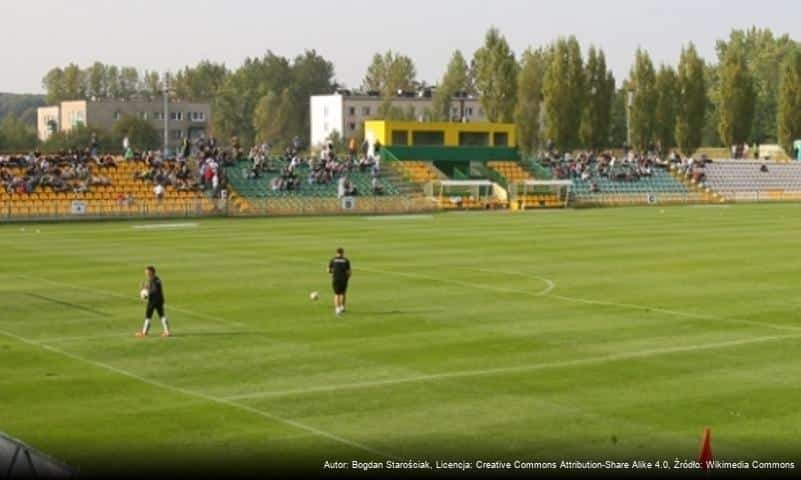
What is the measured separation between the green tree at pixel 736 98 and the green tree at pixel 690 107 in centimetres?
225

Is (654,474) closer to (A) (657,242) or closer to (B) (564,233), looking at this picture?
(A) (657,242)

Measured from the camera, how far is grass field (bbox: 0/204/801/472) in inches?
712

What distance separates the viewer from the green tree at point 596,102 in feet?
413

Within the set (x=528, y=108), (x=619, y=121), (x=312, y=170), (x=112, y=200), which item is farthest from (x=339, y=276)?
(x=619, y=121)

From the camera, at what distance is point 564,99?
124062 millimetres

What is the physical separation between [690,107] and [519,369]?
110 meters

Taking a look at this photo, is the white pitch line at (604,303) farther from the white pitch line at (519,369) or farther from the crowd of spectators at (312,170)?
the crowd of spectators at (312,170)

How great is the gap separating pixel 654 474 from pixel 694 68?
119 meters

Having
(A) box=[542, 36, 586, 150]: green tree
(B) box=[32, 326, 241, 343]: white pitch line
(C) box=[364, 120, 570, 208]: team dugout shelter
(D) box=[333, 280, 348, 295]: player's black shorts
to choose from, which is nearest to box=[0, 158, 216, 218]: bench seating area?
(C) box=[364, 120, 570, 208]: team dugout shelter

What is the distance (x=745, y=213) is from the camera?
80.8m

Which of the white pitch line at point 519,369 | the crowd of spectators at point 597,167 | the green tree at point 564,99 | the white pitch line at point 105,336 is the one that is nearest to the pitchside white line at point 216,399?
the white pitch line at point 105,336

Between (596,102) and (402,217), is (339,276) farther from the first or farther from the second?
(596,102)

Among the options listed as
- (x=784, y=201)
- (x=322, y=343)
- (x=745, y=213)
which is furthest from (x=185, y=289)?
(x=784, y=201)

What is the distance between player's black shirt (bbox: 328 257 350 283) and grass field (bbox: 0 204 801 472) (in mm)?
963
